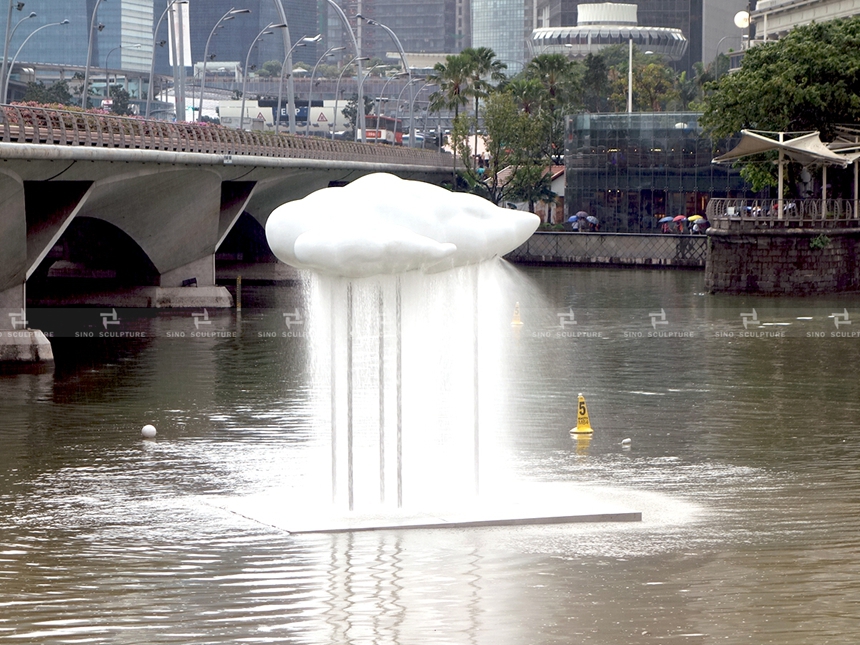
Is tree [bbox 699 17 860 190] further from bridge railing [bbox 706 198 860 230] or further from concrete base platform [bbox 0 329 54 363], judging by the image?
concrete base platform [bbox 0 329 54 363]

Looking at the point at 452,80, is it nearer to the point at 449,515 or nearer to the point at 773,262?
the point at 773,262

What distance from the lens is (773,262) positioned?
221 feet

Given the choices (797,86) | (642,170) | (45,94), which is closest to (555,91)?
(642,170)

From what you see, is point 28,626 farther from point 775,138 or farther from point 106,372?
point 775,138

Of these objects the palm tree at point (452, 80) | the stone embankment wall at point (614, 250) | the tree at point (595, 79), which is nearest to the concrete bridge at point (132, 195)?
the stone embankment wall at point (614, 250)

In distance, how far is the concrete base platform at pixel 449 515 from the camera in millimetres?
18938

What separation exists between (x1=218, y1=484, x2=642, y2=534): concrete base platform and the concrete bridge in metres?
21.5

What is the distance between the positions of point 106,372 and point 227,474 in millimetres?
16811

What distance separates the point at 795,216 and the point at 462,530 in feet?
176

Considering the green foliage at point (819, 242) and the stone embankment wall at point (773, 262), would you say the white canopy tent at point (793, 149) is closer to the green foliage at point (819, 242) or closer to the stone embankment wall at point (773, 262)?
the stone embankment wall at point (773, 262)

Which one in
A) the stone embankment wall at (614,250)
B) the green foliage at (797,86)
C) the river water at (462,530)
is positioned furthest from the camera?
the stone embankment wall at (614,250)

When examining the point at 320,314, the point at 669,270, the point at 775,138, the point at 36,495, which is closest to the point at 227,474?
the point at 36,495

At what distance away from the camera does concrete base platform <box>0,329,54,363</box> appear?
4125 cm

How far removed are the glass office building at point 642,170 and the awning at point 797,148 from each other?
3009cm
